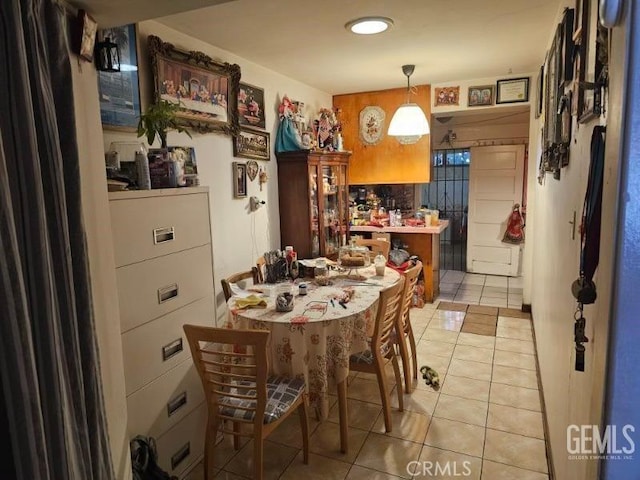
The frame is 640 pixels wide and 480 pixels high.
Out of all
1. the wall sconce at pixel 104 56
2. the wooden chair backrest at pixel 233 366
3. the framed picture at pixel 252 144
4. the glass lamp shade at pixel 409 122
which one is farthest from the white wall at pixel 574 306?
the framed picture at pixel 252 144

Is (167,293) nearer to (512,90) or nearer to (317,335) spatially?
(317,335)

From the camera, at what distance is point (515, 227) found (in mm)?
5848

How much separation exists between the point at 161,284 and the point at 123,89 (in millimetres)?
1151

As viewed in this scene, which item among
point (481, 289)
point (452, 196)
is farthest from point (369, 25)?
point (452, 196)

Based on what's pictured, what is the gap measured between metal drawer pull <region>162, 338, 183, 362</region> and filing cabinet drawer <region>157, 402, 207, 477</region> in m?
0.37

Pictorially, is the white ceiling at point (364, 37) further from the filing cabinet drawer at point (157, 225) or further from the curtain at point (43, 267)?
the filing cabinet drawer at point (157, 225)

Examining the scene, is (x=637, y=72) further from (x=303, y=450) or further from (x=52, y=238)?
(x=303, y=450)

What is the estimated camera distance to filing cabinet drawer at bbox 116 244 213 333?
1.82m

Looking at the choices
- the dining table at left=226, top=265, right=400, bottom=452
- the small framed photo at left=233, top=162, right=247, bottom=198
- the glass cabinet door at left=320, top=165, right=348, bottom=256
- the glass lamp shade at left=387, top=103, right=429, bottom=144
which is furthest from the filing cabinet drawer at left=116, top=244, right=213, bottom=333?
the glass lamp shade at left=387, top=103, right=429, bottom=144

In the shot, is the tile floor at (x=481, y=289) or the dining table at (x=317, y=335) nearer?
the dining table at (x=317, y=335)

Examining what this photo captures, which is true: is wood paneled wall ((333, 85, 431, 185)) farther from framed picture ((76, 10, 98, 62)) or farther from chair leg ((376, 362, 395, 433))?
framed picture ((76, 10, 98, 62))

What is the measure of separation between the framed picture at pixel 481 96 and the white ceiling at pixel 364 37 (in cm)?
23

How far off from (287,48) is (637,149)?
9.51ft

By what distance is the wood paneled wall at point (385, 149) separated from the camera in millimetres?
4754
